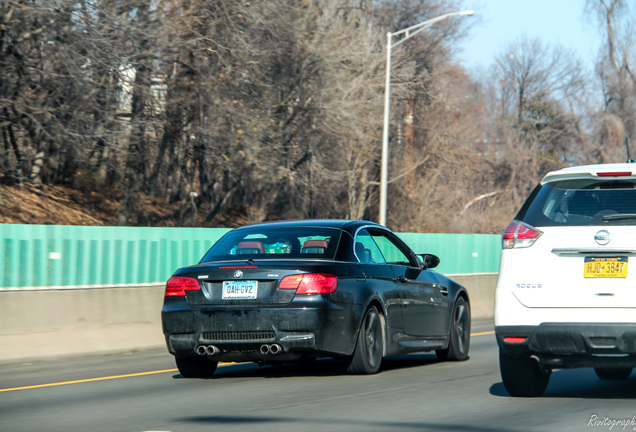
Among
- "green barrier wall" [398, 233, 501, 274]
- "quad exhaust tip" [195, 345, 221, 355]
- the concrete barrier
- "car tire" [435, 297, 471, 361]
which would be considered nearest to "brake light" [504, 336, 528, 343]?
"quad exhaust tip" [195, 345, 221, 355]

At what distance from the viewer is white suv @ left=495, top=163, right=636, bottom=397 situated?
7.39m

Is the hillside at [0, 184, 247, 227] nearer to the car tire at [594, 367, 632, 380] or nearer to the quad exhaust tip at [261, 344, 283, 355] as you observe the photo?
the quad exhaust tip at [261, 344, 283, 355]

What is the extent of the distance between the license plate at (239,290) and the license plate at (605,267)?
10.6ft

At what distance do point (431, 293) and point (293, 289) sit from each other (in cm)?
252

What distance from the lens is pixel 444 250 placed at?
22.1 meters

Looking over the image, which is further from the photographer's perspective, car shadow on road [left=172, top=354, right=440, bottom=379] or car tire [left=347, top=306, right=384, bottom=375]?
car shadow on road [left=172, top=354, right=440, bottom=379]

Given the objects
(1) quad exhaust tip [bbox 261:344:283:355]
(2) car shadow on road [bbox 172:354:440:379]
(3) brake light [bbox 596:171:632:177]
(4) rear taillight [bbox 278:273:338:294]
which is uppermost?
(3) brake light [bbox 596:171:632:177]

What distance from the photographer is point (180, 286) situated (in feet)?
31.8

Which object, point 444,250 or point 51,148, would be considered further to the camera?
point 51,148

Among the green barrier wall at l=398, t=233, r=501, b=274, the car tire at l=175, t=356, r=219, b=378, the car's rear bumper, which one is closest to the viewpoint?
the car's rear bumper

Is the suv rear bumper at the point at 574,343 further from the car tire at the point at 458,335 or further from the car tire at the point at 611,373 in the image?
the car tire at the point at 458,335

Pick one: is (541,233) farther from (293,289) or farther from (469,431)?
(293,289)

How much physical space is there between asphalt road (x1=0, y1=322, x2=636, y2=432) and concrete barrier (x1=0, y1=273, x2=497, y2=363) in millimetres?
652

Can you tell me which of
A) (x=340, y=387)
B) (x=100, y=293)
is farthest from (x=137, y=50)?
(x=340, y=387)
